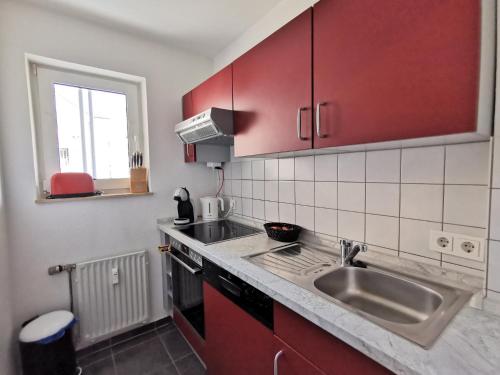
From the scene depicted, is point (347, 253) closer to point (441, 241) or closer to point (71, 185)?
point (441, 241)

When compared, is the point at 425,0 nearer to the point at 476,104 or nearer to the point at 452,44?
the point at 452,44

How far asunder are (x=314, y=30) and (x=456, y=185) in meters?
0.79

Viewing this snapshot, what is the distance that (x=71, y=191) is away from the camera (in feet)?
5.21

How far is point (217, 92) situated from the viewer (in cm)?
155

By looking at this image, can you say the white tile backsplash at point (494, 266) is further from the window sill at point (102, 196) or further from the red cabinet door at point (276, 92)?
the window sill at point (102, 196)

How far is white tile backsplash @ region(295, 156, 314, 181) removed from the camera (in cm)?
139

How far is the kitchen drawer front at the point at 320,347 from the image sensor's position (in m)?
0.61

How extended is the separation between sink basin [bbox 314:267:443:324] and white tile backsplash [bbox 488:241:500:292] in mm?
157

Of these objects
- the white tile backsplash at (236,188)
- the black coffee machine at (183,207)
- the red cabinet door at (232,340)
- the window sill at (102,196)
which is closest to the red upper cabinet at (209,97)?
the black coffee machine at (183,207)

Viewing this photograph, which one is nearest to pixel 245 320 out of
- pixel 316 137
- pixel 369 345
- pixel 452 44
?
pixel 369 345

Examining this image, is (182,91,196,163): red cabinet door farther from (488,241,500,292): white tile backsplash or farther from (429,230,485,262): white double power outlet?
(488,241,500,292): white tile backsplash

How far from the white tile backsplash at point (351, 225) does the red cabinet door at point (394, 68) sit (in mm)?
459

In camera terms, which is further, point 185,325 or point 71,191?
point 185,325

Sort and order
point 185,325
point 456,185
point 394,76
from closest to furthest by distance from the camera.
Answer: point 394,76 → point 456,185 → point 185,325
